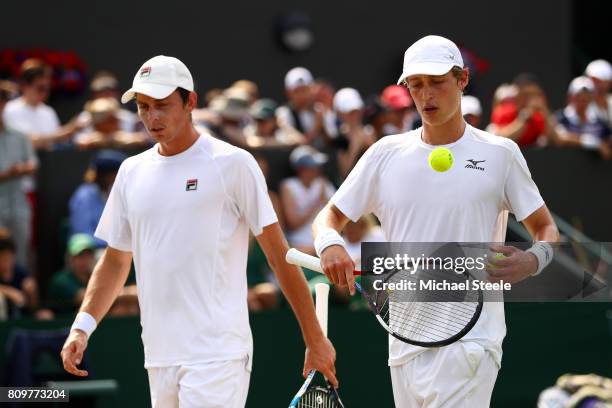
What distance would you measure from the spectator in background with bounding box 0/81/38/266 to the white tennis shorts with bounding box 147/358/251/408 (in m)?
4.76

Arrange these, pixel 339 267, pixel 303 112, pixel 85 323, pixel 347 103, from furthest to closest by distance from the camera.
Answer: pixel 303 112 < pixel 347 103 < pixel 85 323 < pixel 339 267

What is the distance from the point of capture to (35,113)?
1102 cm

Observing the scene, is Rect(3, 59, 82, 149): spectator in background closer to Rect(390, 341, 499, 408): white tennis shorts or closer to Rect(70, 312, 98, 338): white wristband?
Rect(70, 312, 98, 338): white wristband

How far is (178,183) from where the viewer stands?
5477mm

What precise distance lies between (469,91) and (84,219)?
18.6 feet

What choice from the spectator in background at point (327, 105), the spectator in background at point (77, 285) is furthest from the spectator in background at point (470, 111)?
the spectator in background at point (77, 285)

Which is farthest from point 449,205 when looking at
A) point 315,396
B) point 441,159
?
point 315,396

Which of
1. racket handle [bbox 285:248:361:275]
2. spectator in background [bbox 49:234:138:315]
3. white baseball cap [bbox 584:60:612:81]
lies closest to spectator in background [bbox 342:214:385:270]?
spectator in background [bbox 49:234:138:315]

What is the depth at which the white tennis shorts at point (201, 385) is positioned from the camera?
5266mm

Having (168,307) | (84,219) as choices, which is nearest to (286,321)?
(84,219)

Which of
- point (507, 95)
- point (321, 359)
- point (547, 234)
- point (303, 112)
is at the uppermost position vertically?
point (507, 95)

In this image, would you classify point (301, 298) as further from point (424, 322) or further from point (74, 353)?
point (74, 353)

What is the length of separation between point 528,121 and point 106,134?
3874mm

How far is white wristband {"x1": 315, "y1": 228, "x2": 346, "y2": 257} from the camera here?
16.3 feet
